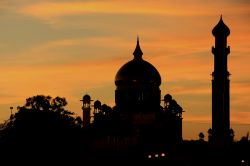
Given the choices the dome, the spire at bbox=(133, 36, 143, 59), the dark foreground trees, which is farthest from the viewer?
the spire at bbox=(133, 36, 143, 59)

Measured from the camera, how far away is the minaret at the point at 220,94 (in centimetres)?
11769

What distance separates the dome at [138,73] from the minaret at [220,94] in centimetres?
797

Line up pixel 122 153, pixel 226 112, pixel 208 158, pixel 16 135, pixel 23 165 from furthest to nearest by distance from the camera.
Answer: pixel 226 112 → pixel 208 158 → pixel 122 153 → pixel 16 135 → pixel 23 165

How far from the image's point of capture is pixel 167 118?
124 m

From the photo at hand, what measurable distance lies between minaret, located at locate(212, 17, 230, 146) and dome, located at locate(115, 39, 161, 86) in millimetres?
7970

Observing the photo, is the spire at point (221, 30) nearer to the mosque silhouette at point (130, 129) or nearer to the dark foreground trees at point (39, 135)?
the mosque silhouette at point (130, 129)

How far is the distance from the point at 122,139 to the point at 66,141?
93.4 ft

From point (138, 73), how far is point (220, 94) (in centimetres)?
1123

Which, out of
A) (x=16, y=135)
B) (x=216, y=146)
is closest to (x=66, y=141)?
(x=16, y=135)

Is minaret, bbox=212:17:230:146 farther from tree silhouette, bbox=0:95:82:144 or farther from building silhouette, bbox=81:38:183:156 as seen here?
tree silhouette, bbox=0:95:82:144

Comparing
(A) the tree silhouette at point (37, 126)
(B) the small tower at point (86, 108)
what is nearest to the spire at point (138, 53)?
(B) the small tower at point (86, 108)

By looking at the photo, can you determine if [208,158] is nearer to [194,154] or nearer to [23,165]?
[194,154]

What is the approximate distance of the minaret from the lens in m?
118

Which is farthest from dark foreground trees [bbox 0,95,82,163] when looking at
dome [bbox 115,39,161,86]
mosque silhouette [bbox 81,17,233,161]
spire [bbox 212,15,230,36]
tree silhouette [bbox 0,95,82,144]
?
spire [bbox 212,15,230,36]
